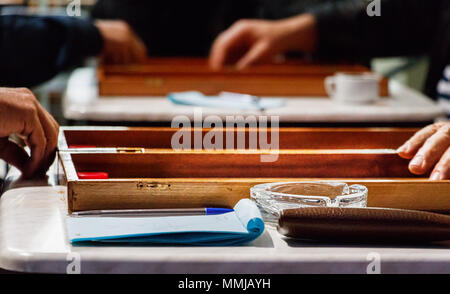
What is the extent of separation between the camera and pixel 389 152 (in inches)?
43.1

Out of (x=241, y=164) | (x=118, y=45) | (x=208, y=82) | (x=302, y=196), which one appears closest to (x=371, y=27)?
(x=208, y=82)

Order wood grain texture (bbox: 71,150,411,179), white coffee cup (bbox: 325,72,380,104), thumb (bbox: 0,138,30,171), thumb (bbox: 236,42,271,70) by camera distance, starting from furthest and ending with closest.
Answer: thumb (bbox: 236,42,271,70) → white coffee cup (bbox: 325,72,380,104) → thumb (bbox: 0,138,30,171) → wood grain texture (bbox: 71,150,411,179)

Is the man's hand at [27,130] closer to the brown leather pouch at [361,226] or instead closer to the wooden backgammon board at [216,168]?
the wooden backgammon board at [216,168]

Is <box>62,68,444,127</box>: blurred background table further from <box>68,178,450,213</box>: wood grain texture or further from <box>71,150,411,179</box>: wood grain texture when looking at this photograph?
<box>68,178,450,213</box>: wood grain texture

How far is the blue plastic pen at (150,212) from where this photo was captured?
0.93 m

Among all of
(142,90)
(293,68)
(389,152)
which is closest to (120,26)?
(142,90)

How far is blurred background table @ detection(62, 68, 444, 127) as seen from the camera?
1.82 metres

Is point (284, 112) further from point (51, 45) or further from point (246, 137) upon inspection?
point (51, 45)

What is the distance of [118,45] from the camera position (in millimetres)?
2418

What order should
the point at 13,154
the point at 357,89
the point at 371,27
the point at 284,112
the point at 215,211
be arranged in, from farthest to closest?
the point at 371,27 < the point at 357,89 < the point at 284,112 < the point at 13,154 < the point at 215,211

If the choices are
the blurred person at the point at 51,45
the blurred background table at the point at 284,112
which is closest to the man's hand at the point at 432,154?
the blurred background table at the point at 284,112

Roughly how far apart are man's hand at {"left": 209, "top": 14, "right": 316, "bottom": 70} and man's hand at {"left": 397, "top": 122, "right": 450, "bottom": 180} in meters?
1.43

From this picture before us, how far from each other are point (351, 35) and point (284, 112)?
1.00 metres

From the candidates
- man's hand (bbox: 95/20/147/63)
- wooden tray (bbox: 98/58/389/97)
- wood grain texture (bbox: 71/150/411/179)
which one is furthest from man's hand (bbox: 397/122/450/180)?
man's hand (bbox: 95/20/147/63)
